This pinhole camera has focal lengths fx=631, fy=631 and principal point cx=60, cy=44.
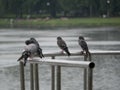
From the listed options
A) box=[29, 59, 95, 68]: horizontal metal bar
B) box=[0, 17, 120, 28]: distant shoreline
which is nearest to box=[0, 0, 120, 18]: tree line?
box=[0, 17, 120, 28]: distant shoreline

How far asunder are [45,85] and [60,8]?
8397 cm

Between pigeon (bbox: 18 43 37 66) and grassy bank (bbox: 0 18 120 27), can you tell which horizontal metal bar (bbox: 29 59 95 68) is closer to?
pigeon (bbox: 18 43 37 66)

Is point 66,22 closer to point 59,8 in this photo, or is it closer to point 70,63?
point 59,8

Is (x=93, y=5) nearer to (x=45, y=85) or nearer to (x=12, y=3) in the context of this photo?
(x=12, y=3)

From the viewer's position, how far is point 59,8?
10325 cm

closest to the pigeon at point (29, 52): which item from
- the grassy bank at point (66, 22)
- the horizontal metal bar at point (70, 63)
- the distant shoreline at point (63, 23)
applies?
the horizontal metal bar at point (70, 63)

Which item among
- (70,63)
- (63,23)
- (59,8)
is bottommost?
(63,23)

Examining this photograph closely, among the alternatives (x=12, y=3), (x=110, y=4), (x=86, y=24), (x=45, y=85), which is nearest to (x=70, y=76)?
(x=45, y=85)

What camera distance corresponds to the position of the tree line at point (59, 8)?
301ft

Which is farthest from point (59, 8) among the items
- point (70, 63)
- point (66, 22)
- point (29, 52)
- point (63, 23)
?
point (70, 63)

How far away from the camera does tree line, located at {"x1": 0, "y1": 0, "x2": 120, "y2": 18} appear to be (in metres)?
91.8

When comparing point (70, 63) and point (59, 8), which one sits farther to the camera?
point (59, 8)

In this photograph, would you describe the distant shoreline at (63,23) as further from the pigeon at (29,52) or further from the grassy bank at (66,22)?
the pigeon at (29,52)

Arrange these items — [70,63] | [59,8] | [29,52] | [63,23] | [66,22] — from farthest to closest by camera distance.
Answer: [59,8] → [66,22] → [63,23] → [29,52] → [70,63]
